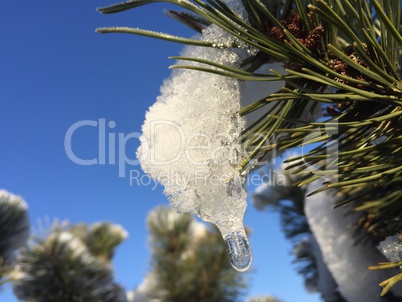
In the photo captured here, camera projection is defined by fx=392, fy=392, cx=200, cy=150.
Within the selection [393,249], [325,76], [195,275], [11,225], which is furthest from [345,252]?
[11,225]

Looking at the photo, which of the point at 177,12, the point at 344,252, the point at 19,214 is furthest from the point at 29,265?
the point at 177,12

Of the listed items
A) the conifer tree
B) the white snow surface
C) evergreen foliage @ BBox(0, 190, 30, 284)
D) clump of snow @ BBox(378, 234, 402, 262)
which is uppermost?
evergreen foliage @ BBox(0, 190, 30, 284)

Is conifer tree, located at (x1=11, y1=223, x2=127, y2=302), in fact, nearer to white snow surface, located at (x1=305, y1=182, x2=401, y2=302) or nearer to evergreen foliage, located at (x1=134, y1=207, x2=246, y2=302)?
evergreen foliage, located at (x1=134, y1=207, x2=246, y2=302)

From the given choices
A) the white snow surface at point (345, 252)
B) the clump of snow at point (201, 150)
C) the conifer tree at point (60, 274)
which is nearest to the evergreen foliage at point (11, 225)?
the conifer tree at point (60, 274)

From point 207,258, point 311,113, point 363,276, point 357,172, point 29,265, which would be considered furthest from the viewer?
point 207,258

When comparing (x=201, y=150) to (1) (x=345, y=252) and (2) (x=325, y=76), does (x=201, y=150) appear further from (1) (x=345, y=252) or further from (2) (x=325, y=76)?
(1) (x=345, y=252)

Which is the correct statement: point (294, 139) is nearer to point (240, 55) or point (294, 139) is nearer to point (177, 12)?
point (240, 55)

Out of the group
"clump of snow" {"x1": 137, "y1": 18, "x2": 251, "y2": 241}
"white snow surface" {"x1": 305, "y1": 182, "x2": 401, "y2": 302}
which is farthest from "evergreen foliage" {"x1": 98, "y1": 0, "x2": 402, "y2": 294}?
"white snow surface" {"x1": 305, "y1": 182, "x2": 401, "y2": 302}

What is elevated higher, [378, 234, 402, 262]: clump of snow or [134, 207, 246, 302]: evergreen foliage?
[134, 207, 246, 302]: evergreen foliage

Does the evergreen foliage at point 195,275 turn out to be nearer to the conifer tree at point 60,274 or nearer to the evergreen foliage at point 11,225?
the conifer tree at point 60,274
